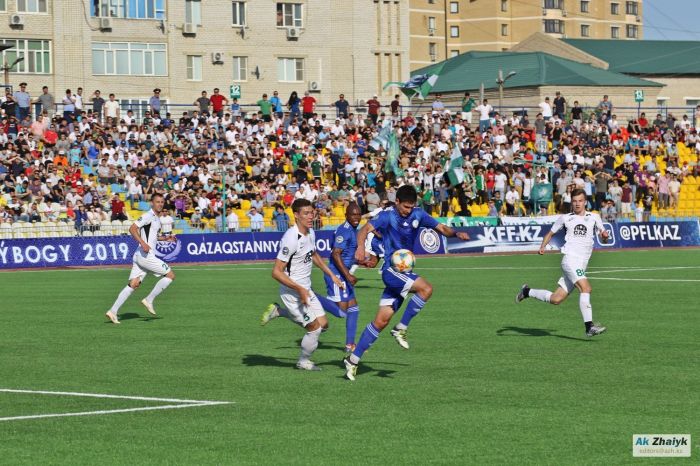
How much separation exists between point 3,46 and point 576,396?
3224 centimetres

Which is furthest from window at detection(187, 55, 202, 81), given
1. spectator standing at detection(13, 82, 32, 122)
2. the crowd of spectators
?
spectator standing at detection(13, 82, 32, 122)

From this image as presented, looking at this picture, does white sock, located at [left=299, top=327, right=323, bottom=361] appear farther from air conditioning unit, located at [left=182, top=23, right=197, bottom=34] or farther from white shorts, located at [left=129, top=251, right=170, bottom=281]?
air conditioning unit, located at [left=182, top=23, right=197, bottom=34]

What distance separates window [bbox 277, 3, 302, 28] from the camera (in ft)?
258

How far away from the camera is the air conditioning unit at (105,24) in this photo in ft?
234

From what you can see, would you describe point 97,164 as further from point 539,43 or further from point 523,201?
point 539,43

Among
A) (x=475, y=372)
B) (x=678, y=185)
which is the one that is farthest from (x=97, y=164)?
(x=475, y=372)

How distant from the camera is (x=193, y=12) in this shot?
75.3 m

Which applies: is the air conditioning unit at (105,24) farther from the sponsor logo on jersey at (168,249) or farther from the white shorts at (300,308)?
the white shorts at (300,308)

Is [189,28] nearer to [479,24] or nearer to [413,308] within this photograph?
[413,308]

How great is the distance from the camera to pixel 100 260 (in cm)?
4184

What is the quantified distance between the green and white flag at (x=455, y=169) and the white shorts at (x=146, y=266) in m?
26.2

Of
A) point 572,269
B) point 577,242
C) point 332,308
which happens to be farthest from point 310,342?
point 577,242

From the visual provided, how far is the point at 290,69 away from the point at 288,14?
343 centimetres

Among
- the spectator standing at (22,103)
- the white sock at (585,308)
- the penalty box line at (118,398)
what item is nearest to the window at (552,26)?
the spectator standing at (22,103)
